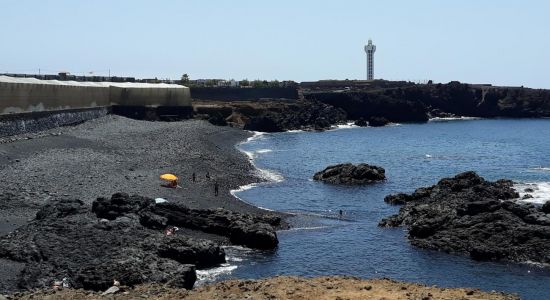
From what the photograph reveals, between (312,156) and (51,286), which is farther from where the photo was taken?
(312,156)

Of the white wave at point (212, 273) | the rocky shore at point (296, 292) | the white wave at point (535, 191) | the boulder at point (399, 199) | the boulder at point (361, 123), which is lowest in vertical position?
the white wave at point (212, 273)

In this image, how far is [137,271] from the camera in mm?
26125

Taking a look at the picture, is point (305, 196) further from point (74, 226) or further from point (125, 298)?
point (125, 298)

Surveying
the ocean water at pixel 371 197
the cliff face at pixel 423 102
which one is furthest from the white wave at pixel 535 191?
the cliff face at pixel 423 102

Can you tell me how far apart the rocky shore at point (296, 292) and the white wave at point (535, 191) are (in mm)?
30882

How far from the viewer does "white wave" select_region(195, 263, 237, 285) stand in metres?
29.1

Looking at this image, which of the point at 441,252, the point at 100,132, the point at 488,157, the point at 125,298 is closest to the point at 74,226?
the point at 125,298

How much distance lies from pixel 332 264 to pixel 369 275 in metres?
2.49

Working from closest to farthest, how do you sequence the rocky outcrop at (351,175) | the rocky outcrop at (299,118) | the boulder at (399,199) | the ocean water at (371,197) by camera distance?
1. the ocean water at (371,197)
2. the boulder at (399,199)
3. the rocky outcrop at (351,175)
4. the rocky outcrop at (299,118)

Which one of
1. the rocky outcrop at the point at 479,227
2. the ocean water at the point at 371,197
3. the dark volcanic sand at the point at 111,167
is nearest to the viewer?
the ocean water at the point at 371,197

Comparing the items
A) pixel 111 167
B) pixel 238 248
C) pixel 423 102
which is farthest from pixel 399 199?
pixel 423 102

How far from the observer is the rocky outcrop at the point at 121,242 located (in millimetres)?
→ 26094

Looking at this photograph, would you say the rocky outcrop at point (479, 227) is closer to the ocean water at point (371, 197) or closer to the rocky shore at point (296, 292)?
the ocean water at point (371, 197)

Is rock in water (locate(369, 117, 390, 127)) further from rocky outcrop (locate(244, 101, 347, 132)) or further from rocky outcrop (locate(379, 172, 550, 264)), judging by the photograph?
rocky outcrop (locate(379, 172, 550, 264))
